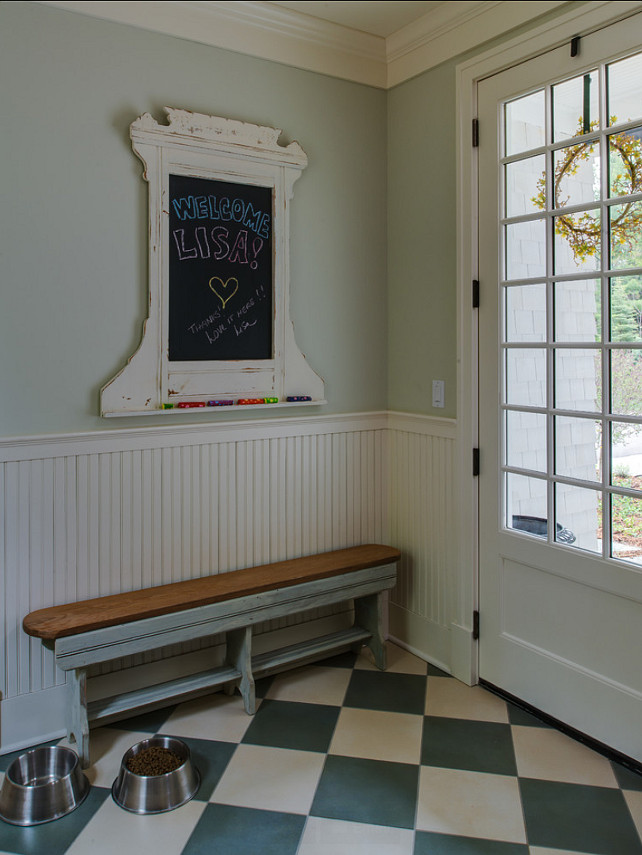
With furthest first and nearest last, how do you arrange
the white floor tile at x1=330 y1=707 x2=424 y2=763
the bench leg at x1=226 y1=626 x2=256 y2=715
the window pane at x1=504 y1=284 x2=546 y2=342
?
the bench leg at x1=226 y1=626 x2=256 y2=715 → the window pane at x1=504 y1=284 x2=546 y2=342 → the white floor tile at x1=330 y1=707 x2=424 y2=763

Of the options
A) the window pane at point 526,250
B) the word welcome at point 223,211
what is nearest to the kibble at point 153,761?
the word welcome at point 223,211

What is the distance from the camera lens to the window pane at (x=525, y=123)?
2.38m

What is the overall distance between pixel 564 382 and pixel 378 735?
1.40m

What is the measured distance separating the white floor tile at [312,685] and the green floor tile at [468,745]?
391mm

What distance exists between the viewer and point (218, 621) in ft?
8.09

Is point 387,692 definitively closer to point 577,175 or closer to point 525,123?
point 577,175

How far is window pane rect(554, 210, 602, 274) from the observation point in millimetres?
2223

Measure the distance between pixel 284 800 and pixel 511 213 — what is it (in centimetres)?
214

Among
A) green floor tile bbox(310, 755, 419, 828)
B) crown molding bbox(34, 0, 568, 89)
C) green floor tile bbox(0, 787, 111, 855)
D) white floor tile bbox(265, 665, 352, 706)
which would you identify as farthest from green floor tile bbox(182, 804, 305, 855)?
crown molding bbox(34, 0, 568, 89)

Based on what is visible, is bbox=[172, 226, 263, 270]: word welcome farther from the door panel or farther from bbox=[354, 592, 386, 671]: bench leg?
bbox=[354, 592, 386, 671]: bench leg

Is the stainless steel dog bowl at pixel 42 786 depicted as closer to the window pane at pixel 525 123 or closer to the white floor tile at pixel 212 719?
the white floor tile at pixel 212 719

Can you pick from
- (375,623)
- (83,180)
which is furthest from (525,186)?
(375,623)

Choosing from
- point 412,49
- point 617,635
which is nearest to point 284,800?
point 617,635

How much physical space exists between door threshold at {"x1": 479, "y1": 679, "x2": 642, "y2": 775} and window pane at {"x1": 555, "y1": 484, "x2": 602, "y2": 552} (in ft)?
2.15
